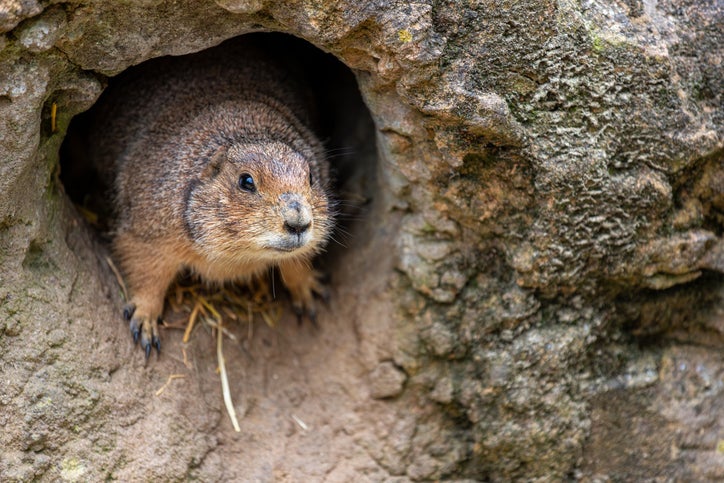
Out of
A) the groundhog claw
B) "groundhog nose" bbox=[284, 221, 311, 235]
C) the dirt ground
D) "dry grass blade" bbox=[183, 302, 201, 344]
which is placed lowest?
the dirt ground

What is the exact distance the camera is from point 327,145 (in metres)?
7.38

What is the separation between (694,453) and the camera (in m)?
5.58

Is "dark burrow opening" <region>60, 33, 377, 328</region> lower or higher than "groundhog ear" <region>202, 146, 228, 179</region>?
lower

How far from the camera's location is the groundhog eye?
523 cm

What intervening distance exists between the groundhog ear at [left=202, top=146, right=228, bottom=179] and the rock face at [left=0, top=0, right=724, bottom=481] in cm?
86

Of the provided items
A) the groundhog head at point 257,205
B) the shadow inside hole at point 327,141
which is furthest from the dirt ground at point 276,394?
the groundhog head at point 257,205

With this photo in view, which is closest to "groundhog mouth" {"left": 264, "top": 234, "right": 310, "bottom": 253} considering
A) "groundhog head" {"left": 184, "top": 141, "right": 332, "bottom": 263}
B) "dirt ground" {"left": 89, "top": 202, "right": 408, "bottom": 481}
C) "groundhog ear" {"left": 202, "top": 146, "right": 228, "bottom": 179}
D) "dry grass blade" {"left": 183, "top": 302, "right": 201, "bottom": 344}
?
"groundhog head" {"left": 184, "top": 141, "right": 332, "bottom": 263}

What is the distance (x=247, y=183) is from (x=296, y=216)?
1.93 feet

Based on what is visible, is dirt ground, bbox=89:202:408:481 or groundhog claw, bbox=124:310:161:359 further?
groundhog claw, bbox=124:310:161:359

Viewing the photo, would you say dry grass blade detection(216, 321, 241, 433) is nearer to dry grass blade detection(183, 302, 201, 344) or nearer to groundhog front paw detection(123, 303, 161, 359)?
dry grass blade detection(183, 302, 201, 344)

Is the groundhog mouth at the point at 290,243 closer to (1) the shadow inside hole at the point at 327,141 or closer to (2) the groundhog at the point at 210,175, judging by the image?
(2) the groundhog at the point at 210,175

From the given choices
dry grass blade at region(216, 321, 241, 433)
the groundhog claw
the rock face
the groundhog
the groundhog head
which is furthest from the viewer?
dry grass blade at region(216, 321, 241, 433)

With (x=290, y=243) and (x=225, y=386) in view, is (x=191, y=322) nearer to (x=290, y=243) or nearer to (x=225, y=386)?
(x=225, y=386)

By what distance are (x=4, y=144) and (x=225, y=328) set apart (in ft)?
7.82
